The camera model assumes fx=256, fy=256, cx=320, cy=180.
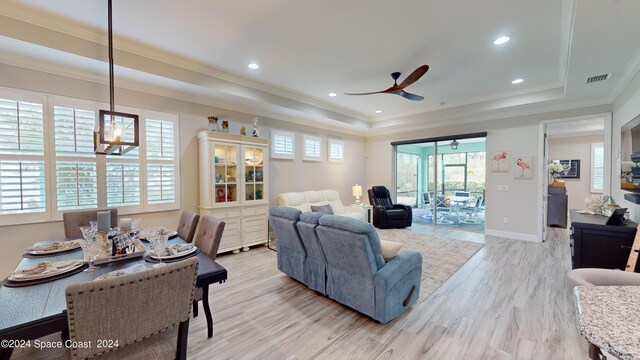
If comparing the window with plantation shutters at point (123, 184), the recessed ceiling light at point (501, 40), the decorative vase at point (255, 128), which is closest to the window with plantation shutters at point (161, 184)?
the window with plantation shutters at point (123, 184)

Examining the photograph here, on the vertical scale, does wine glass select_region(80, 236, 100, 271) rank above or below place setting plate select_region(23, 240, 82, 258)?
above

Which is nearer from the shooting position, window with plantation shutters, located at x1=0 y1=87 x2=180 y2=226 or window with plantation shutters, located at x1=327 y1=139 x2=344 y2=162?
window with plantation shutters, located at x1=0 y1=87 x2=180 y2=226

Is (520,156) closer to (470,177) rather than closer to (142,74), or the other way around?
(470,177)

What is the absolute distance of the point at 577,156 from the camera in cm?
776

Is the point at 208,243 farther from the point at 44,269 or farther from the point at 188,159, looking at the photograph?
the point at 188,159

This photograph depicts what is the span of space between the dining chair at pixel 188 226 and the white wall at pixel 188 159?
4.33ft

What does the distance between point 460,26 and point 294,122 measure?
389 cm

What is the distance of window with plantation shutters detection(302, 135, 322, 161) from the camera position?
20.5 feet

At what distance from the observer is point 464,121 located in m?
6.16

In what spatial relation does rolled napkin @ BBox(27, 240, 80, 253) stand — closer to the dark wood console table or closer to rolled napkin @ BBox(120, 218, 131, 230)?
rolled napkin @ BBox(120, 218, 131, 230)

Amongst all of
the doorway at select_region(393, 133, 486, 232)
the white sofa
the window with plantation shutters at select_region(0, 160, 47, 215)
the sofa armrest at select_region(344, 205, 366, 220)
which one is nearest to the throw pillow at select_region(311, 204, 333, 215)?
the white sofa

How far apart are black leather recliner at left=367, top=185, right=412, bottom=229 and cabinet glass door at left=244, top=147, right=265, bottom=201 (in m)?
3.16

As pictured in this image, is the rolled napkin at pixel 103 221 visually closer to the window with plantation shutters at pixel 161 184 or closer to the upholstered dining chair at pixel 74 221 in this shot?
the upholstered dining chair at pixel 74 221

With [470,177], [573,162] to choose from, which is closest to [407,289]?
[470,177]
